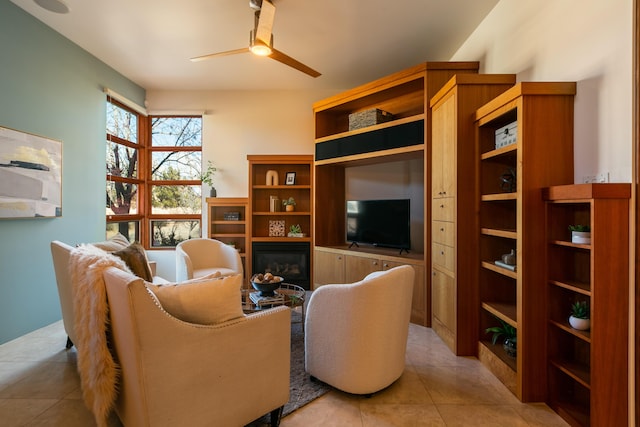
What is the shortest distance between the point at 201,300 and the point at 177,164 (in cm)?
413

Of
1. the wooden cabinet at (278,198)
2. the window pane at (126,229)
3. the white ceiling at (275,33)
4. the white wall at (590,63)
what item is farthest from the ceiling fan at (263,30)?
the window pane at (126,229)

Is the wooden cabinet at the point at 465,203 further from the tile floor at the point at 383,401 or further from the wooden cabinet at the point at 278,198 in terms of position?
the wooden cabinet at the point at 278,198

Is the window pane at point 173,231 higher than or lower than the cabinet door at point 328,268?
higher

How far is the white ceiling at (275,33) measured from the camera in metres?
2.85

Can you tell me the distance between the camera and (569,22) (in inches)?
78.3

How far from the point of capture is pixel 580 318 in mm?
1740

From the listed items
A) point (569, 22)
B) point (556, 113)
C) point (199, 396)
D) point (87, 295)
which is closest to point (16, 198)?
point (87, 295)

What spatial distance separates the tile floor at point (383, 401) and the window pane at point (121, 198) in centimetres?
227

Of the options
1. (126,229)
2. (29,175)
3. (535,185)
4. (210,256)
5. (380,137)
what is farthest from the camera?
(126,229)

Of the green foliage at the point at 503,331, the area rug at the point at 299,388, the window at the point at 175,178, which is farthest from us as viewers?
the window at the point at 175,178

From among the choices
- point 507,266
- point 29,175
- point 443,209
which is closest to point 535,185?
point 507,266

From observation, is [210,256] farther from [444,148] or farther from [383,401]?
[444,148]

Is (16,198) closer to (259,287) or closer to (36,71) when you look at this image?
(36,71)

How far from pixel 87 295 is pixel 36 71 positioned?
2.88 m
